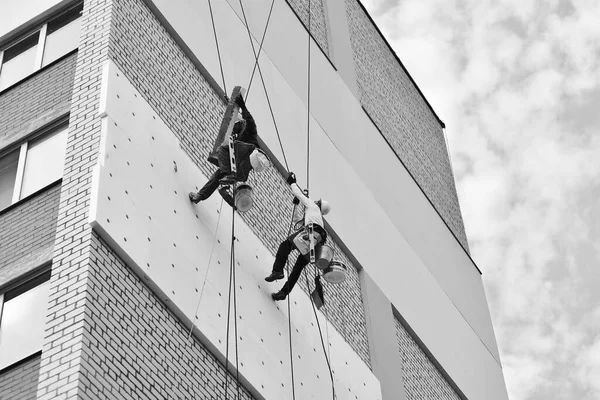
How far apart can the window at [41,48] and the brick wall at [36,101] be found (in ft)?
1.28

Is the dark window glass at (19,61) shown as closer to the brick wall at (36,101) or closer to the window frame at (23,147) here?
the brick wall at (36,101)

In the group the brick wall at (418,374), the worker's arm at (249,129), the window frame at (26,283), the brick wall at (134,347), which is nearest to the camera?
the brick wall at (134,347)

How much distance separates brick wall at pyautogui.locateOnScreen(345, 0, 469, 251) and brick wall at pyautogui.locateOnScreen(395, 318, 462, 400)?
20.4ft

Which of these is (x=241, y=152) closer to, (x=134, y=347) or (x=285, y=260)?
(x=285, y=260)

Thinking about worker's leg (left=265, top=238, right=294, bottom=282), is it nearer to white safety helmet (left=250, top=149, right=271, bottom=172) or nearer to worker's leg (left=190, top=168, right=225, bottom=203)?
worker's leg (left=190, top=168, right=225, bottom=203)

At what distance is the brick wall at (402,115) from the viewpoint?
87.8 ft

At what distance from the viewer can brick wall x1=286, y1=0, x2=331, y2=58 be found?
2383cm

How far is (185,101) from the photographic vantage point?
16.5m

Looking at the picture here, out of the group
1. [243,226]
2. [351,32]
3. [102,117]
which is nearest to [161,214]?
[102,117]

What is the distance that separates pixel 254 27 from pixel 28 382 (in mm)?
10402

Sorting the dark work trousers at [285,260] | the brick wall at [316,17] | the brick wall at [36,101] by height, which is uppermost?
the brick wall at [316,17]

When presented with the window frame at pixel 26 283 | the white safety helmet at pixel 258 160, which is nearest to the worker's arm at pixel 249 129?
the white safety helmet at pixel 258 160

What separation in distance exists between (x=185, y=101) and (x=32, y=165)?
2.81 meters

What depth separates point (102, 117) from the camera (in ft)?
45.4
